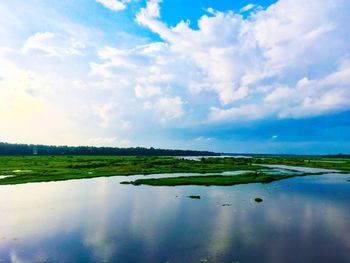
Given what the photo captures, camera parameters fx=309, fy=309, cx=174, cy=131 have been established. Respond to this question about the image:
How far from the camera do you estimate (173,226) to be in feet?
84.3

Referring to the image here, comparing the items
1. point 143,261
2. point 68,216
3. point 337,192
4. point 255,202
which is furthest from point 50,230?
point 337,192

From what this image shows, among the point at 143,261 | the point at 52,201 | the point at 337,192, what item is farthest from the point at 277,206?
the point at 52,201

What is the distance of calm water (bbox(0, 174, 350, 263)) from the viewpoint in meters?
19.4

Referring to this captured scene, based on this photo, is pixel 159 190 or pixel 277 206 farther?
pixel 159 190

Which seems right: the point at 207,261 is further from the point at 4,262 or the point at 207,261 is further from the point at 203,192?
the point at 203,192

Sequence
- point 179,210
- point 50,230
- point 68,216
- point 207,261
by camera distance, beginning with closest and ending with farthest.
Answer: point 207,261 → point 50,230 → point 68,216 → point 179,210

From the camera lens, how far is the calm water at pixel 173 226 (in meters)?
19.4

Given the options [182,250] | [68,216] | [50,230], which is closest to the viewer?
[182,250]

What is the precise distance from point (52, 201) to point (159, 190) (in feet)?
49.0

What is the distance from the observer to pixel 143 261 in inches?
713

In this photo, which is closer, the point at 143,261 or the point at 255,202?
the point at 143,261

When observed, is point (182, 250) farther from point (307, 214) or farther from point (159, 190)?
point (159, 190)

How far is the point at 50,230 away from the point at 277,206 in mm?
23058

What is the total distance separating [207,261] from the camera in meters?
17.9
